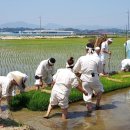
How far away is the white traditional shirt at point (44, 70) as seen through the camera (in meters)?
12.1

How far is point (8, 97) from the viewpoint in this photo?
405 inches

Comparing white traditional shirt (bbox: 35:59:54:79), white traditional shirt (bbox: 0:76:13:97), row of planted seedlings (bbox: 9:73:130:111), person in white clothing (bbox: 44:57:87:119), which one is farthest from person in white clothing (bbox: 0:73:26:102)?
white traditional shirt (bbox: 35:59:54:79)

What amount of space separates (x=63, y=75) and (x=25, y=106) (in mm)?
1849

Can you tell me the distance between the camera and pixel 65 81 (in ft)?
30.9

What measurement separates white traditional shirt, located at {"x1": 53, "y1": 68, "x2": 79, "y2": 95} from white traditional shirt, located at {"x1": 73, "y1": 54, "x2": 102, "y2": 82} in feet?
2.74

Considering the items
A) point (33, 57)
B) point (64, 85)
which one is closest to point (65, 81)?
point (64, 85)

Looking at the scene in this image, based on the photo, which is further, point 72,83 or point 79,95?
point 79,95

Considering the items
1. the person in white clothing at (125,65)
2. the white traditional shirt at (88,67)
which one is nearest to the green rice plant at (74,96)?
the white traditional shirt at (88,67)

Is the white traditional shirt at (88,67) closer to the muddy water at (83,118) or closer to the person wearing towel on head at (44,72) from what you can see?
the muddy water at (83,118)

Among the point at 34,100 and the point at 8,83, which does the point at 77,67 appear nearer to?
the point at 34,100

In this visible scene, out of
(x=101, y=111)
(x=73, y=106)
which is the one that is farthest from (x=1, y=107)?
(x=101, y=111)

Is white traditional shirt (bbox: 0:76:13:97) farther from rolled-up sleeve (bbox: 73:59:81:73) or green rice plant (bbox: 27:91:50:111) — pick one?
rolled-up sleeve (bbox: 73:59:81:73)

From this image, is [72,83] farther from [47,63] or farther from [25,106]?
[47,63]

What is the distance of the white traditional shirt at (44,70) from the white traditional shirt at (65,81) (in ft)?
8.54
